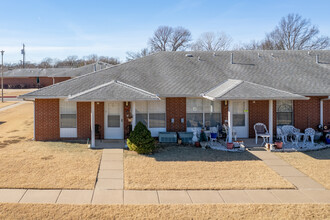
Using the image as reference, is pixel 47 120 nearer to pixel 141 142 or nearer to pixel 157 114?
pixel 157 114

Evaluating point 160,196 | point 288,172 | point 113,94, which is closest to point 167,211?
Answer: point 160,196

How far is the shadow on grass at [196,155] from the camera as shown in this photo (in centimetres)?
1204

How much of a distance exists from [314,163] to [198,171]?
486 centimetres

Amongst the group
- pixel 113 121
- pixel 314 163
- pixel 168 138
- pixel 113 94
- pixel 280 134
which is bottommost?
pixel 314 163

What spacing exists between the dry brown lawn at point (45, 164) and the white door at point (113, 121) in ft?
5.82

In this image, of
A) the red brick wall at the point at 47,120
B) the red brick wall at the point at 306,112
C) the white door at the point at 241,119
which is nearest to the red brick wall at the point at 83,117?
the red brick wall at the point at 47,120

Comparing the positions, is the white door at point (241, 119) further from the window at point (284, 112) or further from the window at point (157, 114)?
the window at point (157, 114)

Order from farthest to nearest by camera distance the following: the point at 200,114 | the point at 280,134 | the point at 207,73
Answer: the point at 207,73
the point at 200,114
the point at 280,134

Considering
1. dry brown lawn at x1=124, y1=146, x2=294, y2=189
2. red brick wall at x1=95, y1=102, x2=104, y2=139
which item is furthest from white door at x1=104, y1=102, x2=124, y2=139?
dry brown lawn at x1=124, y1=146, x2=294, y2=189

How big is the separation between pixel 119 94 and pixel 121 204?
22.5 feet

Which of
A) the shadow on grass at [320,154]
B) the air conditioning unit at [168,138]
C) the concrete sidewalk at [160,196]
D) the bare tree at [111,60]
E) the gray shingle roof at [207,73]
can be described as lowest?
the concrete sidewalk at [160,196]

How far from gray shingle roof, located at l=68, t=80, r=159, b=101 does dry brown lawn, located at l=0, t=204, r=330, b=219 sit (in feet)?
21.0

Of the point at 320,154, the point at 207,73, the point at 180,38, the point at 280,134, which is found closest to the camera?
the point at 320,154

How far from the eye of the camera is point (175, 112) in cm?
1573
